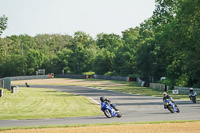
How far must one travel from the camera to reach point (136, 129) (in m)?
21.0

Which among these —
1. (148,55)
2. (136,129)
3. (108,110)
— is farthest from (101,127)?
Result: (148,55)

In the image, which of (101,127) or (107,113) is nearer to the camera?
(101,127)

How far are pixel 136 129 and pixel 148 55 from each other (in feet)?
215

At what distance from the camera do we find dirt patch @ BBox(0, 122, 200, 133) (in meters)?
20.3

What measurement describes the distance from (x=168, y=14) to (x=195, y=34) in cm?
1928

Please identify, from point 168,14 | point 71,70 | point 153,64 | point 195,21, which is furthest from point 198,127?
point 71,70

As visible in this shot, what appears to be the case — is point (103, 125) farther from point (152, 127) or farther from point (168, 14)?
point (168, 14)

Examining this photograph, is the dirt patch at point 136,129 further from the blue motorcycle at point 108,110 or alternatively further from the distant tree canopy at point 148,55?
the distant tree canopy at point 148,55

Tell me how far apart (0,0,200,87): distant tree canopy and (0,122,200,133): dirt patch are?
1358 inches

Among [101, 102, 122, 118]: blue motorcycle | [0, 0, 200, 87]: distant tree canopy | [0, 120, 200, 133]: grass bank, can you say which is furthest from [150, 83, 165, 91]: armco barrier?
[0, 120, 200, 133]: grass bank

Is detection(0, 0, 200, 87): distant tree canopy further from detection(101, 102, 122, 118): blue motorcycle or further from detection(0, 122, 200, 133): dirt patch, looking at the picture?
detection(0, 122, 200, 133): dirt patch

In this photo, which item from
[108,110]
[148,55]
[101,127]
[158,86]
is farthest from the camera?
[148,55]

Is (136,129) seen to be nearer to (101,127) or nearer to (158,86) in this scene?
(101,127)

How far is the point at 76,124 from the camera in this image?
23.3 m
